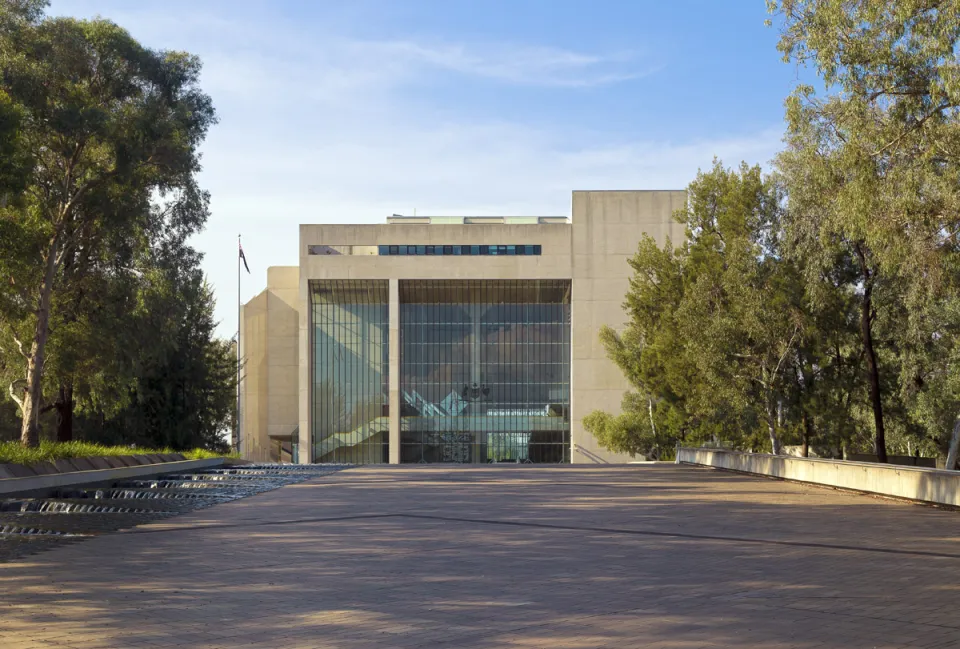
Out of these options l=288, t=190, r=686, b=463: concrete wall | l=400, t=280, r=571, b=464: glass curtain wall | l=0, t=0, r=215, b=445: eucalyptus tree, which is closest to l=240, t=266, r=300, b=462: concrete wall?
l=288, t=190, r=686, b=463: concrete wall

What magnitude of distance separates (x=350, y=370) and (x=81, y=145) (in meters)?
46.4

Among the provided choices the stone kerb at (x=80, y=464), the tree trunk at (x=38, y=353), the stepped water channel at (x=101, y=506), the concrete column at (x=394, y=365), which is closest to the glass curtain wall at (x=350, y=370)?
the concrete column at (x=394, y=365)

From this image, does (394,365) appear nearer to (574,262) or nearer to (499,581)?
(574,262)

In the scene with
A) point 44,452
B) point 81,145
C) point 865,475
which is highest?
point 81,145

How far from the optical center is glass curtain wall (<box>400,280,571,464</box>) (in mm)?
73250

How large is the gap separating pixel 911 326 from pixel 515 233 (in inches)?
1828

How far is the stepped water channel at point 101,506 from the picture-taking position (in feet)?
41.5

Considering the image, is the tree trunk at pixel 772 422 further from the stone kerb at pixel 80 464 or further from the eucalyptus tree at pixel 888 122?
the stone kerb at pixel 80 464

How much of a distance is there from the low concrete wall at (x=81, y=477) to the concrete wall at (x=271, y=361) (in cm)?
4842

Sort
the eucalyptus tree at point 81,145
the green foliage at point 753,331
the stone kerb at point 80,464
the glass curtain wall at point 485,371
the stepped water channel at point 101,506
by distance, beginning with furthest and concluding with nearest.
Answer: the glass curtain wall at point 485,371 → the green foliage at point 753,331 → the eucalyptus tree at point 81,145 → the stone kerb at point 80,464 → the stepped water channel at point 101,506

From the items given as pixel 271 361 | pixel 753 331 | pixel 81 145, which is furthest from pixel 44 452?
pixel 271 361

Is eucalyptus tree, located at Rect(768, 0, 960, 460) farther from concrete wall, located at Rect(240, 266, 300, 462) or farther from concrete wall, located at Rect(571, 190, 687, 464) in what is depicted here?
concrete wall, located at Rect(240, 266, 300, 462)

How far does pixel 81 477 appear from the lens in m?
23.1

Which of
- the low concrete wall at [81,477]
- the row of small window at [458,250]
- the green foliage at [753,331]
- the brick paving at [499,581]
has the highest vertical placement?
the row of small window at [458,250]
